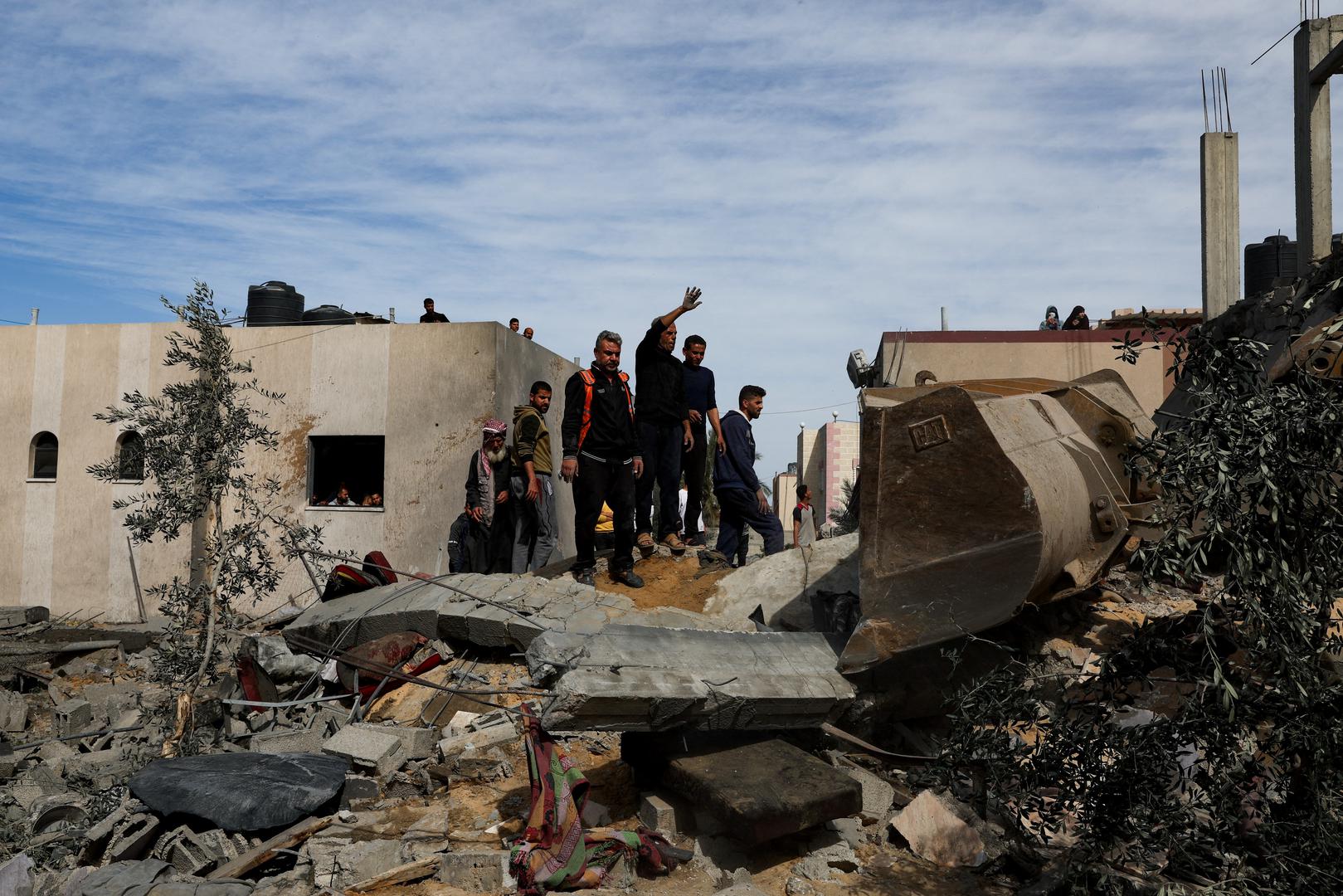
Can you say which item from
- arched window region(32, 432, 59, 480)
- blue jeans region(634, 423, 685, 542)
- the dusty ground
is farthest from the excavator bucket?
arched window region(32, 432, 59, 480)

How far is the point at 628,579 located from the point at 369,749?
7.93 feet

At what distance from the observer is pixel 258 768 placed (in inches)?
187

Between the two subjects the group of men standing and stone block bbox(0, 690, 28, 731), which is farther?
stone block bbox(0, 690, 28, 731)

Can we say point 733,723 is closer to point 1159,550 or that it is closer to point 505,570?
point 1159,550

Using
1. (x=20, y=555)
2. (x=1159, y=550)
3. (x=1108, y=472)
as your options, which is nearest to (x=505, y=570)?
(x=1108, y=472)

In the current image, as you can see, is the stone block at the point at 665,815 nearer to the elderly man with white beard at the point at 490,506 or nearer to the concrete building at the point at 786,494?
the elderly man with white beard at the point at 490,506

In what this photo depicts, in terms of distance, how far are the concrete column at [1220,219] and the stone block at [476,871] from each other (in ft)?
45.4

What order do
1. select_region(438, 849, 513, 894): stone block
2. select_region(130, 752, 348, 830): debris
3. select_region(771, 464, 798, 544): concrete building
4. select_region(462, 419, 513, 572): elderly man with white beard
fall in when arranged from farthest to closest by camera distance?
select_region(771, 464, 798, 544): concrete building < select_region(462, 419, 513, 572): elderly man with white beard < select_region(130, 752, 348, 830): debris < select_region(438, 849, 513, 894): stone block

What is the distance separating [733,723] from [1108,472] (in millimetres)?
2736

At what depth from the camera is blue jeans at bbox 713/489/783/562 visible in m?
7.69

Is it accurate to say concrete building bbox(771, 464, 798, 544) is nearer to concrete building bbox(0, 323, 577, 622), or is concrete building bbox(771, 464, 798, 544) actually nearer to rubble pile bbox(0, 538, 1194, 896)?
concrete building bbox(0, 323, 577, 622)

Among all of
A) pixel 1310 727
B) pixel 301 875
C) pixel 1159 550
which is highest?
pixel 1159 550

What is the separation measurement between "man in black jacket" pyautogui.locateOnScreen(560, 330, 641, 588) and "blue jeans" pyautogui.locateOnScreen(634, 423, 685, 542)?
262 mm

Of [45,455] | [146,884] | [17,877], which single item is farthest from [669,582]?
[45,455]
